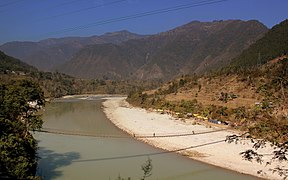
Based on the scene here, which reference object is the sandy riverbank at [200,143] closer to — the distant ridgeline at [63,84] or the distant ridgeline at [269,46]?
the distant ridgeline at [269,46]

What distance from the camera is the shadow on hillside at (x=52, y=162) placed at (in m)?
18.0

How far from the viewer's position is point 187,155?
898 inches

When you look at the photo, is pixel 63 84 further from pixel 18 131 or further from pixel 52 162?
pixel 18 131

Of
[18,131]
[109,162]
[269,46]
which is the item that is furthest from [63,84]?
[18,131]

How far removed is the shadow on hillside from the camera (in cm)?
1803

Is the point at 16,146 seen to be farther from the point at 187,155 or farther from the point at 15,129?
the point at 187,155

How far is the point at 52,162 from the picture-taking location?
20.6 m

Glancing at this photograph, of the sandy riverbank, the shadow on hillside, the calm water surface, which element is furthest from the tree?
the sandy riverbank

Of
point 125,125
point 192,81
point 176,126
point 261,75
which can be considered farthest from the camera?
point 192,81

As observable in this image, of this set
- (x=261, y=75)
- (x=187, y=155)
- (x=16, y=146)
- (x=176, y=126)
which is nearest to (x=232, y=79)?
(x=261, y=75)

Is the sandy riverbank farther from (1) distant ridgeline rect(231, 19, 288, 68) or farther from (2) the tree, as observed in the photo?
(1) distant ridgeline rect(231, 19, 288, 68)

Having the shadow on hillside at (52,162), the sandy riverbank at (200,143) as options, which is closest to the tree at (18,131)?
the shadow on hillside at (52,162)

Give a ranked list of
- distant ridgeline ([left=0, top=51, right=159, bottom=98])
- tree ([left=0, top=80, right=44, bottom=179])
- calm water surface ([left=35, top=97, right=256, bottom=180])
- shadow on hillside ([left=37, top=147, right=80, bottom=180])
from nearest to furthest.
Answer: tree ([left=0, top=80, right=44, bottom=179]) < shadow on hillside ([left=37, top=147, right=80, bottom=180]) < calm water surface ([left=35, top=97, right=256, bottom=180]) < distant ridgeline ([left=0, top=51, right=159, bottom=98])

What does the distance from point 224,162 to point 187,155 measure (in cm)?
312
